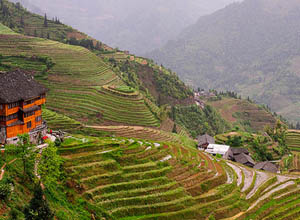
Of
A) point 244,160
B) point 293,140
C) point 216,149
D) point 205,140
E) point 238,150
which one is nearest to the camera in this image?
point 244,160

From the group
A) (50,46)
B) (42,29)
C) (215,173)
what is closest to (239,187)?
(215,173)

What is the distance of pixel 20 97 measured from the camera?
36.8 metres

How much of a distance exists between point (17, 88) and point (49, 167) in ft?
36.6

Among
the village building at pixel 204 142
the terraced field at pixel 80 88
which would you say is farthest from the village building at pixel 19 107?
the village building at pixel 204 142

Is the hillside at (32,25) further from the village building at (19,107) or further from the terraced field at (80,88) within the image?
the village building at (19,107)

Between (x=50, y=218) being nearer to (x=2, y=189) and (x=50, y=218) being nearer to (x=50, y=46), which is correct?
(x=2, y=189)

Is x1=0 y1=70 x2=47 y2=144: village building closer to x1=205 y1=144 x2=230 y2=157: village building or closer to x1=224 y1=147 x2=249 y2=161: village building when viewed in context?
x1=205 y1=144 x2=230 y2=157: village building

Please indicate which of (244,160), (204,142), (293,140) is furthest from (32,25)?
(293,140)

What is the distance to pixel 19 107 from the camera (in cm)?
3747

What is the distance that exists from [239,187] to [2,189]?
27309mm

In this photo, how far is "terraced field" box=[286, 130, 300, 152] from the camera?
94.5m

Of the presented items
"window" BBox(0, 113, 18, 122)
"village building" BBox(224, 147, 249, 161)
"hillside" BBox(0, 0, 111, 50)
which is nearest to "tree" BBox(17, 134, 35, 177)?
"window" BBox(0, 113, 18, 122)

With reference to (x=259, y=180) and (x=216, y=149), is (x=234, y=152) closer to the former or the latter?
(x=216, y=149)

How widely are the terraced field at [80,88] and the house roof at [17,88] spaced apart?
33574 millimetres
